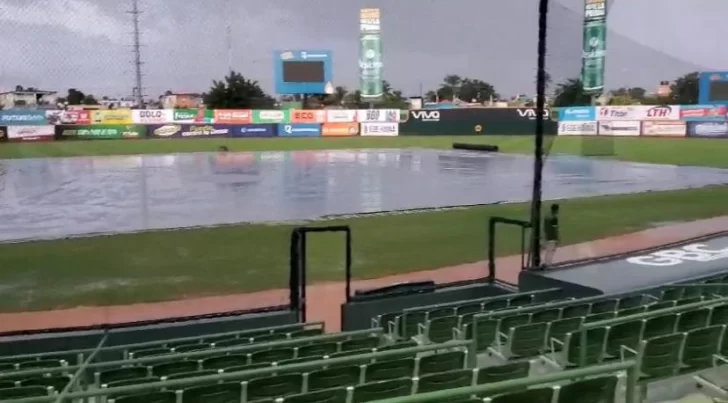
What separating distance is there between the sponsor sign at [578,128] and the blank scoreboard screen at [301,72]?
21140 millimetres

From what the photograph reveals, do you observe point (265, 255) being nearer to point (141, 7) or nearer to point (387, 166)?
point (141, 7)

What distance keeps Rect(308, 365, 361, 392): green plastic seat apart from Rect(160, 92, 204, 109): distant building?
5645cm

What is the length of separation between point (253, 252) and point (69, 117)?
45.2 m

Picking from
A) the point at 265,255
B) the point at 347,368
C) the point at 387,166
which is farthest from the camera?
the point at 387,166

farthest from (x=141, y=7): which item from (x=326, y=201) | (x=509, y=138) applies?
(x=509, y=138)

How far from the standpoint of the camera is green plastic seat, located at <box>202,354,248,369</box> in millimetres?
5570

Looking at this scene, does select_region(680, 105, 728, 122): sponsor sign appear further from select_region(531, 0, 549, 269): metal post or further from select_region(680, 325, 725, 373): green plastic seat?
select_region(680, 325, 725, 373): green plastic seat

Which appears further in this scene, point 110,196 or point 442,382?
point 110,196

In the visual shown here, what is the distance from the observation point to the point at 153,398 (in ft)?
13.9

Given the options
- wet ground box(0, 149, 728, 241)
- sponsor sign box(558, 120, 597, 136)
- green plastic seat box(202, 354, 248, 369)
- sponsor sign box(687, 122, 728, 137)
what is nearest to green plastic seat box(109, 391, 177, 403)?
green plastic seat box(202, 354, 248, 369)

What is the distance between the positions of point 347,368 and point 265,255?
34.2ft

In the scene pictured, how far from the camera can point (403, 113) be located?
61.7 metres

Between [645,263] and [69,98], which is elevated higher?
[69,98]

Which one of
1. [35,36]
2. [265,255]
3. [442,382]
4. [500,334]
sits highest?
[35,36]
